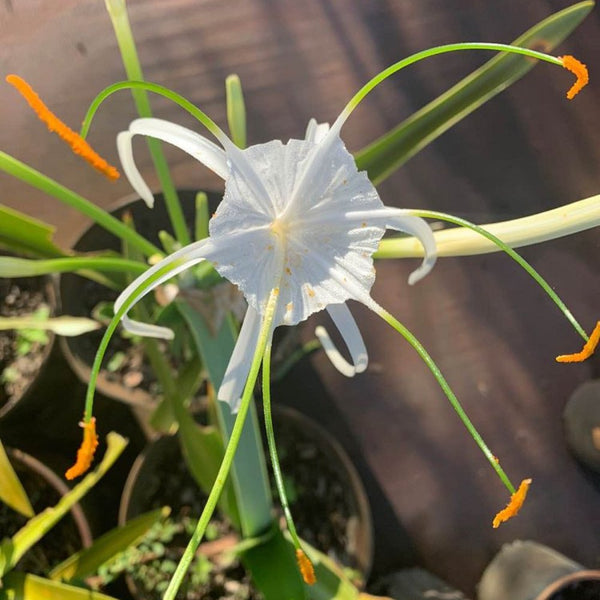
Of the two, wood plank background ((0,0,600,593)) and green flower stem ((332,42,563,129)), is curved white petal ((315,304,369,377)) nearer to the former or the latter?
green flower stem ((332,42,563,129))

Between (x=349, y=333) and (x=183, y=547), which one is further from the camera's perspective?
(x=183, y=547)

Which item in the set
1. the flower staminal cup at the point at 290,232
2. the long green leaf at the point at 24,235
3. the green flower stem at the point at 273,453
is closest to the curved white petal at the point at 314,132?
the flower staminal cup at the point at 290,232

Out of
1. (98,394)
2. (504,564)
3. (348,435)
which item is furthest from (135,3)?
(504,564)

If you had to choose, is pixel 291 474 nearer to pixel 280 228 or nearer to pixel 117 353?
pixel 117 353

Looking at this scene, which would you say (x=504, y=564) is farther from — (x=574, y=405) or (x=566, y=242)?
(x=566, y=242)

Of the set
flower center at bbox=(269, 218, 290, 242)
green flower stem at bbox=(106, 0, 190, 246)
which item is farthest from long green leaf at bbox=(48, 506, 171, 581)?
flower center at bbox=(269, 218, 290, 242)

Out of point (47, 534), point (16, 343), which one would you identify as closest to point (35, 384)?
point (16, 343)
